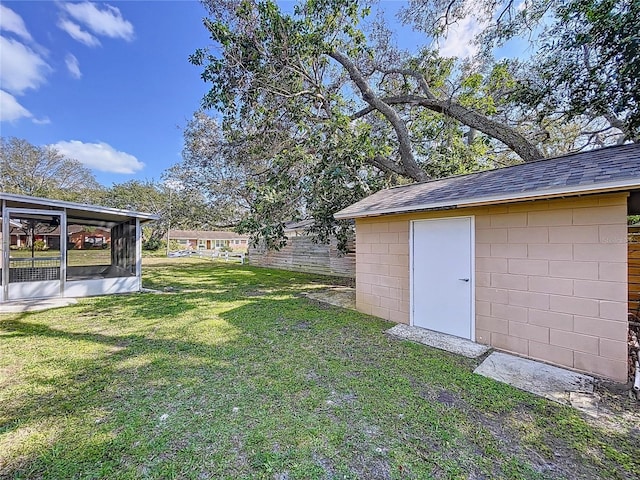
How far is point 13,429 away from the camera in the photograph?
2.30m

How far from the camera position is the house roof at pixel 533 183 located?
3061mm

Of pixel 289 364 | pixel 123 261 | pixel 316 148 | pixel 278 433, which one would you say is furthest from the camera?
pixel 123 261

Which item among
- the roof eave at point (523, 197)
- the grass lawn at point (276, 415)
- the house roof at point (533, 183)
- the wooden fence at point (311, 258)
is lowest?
the grass lawn at point (276, 415)

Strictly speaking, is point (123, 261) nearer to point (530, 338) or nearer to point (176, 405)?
point (176, 405)

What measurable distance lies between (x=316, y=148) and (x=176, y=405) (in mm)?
7144

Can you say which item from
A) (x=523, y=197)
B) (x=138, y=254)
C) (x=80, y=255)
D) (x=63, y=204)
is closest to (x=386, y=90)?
(x=523, y=197)

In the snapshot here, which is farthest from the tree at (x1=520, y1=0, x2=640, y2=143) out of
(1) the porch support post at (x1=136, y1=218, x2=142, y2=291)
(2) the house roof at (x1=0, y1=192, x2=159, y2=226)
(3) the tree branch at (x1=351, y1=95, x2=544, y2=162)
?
(1) the porch support post at (x1=136, y1=218, x2=142, y2=291)

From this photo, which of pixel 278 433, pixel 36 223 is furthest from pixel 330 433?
pixel 36 223

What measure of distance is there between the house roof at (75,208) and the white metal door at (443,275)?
25.1 feet

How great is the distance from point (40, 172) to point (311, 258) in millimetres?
28607

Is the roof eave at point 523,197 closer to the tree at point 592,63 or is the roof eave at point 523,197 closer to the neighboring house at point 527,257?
the neighboring house at point 527,257

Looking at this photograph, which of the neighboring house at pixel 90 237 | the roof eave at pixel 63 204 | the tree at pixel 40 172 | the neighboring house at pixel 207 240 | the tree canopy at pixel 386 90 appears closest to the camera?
the tree canopy at pixel 386 90

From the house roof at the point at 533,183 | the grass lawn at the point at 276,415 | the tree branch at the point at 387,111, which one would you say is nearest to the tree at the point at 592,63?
the house roof at the point at 533,183

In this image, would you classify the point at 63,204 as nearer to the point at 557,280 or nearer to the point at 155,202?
the point at 557,280
